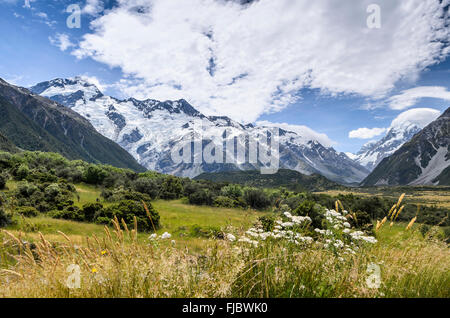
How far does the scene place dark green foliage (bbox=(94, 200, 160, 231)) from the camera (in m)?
21.5

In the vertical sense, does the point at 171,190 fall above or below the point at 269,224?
below

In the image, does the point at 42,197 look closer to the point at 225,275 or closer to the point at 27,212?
the point at 27,212

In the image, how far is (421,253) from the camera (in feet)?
15.0

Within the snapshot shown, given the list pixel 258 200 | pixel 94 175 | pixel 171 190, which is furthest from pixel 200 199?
pixel 94 175

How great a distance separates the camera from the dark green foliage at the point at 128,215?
21453mm

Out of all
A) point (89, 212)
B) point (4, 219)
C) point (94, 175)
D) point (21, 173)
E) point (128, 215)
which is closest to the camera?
point (4, 219)

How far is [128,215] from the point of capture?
22000mm

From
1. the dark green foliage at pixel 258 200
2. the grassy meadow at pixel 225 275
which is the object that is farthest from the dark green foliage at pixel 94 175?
the grassy meadow at pixel 225 275
